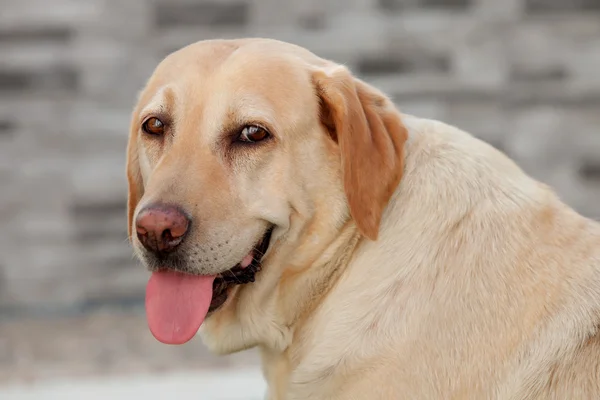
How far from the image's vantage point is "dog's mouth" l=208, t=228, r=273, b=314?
2084 millimetres

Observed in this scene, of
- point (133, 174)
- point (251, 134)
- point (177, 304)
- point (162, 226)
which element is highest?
point (251, 134)

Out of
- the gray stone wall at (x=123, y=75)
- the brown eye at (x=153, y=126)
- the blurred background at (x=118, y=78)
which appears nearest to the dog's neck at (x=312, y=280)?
the brown eye at (x=153, y=126)

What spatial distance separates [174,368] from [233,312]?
7.03 ft

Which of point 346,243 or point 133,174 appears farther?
point 133,174

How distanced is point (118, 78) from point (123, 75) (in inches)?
1.5

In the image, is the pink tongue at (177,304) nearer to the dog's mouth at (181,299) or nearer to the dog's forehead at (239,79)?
the dog's mouth at (181,299)

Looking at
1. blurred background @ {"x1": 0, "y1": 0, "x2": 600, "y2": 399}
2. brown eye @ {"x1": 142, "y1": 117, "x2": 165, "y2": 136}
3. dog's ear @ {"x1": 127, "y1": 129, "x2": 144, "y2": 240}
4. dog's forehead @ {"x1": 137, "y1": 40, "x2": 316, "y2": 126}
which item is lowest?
blurred background @ {"x1": 0, "y1": 0, "x2": 600, "y2": 399}

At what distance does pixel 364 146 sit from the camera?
2.03m

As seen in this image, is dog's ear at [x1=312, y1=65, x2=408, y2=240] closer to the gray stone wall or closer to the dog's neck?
the dog's neck

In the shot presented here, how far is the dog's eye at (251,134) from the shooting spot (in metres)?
2.10

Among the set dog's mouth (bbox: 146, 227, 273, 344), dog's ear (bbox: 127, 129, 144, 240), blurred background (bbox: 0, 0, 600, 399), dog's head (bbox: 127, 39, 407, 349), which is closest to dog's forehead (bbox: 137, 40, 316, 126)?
dog's head (bbox: 127, 39, 407, 349)

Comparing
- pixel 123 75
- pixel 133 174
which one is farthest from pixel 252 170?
pixel 123 75

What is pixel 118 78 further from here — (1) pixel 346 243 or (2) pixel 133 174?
(1) pixel 346 243

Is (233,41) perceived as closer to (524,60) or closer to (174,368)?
(174,368)
